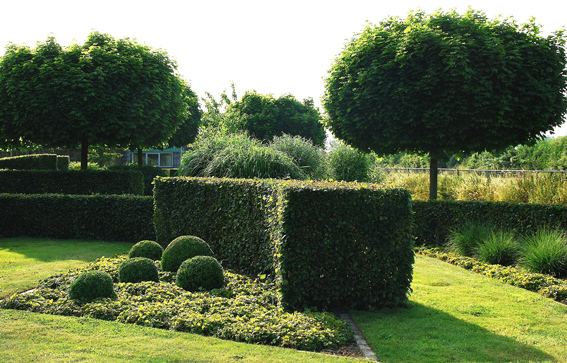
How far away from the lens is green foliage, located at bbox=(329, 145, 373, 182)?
15953mm

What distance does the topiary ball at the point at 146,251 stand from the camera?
7.81 meters

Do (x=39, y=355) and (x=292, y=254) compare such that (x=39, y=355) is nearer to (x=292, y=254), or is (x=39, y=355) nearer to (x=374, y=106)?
(x=292, y=254)

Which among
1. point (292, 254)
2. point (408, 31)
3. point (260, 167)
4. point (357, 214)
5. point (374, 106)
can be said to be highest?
point (408, 31)

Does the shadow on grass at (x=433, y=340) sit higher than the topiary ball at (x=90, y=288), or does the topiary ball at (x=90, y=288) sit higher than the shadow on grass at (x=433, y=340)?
the topiary ball at (x=90, y=288)

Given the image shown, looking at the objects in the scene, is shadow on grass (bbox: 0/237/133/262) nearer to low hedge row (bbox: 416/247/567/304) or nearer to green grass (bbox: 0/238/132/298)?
green grass (bbox: 0/238/132/298)

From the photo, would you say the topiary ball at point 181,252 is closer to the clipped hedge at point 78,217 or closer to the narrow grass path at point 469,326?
the narrow grass path at point 469,326

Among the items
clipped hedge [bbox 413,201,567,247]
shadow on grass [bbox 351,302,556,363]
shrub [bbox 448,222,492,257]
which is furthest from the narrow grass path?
clipped hedge [bbox 413,201,567,247]

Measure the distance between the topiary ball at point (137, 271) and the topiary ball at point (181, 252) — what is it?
1.50ft

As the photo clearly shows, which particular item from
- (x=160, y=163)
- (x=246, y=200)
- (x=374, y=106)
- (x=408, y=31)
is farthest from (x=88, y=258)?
(x=160, y=163)

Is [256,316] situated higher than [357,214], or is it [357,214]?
[357,214]

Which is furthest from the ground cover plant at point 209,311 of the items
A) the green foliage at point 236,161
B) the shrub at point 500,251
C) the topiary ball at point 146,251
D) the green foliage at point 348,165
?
the green foliage at point 348,165

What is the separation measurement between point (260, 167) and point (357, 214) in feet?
15.5

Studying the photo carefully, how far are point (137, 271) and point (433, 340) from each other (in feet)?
14.1

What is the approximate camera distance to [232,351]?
414cm
